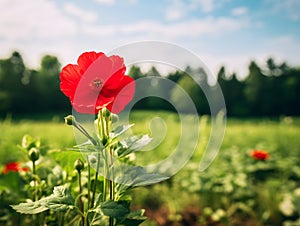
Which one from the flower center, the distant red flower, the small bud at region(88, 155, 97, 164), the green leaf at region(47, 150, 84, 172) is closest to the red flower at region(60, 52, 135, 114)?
the flower center

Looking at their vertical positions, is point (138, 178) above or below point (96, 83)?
below

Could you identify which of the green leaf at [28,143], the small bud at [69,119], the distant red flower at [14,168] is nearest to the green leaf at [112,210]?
the small bud at [69,119]

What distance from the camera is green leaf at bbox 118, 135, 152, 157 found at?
2.04 ft

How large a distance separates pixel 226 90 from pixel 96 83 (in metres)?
29.8

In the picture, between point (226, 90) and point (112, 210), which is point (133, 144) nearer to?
point (112, 210)

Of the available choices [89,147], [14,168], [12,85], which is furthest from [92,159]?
[12,85]

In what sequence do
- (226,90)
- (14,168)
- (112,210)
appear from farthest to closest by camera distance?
(226,90) → (14,168) → (112,210)

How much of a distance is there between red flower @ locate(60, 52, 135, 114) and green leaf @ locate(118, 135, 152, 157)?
73mm

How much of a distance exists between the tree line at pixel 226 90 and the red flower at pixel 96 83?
25.3 meters

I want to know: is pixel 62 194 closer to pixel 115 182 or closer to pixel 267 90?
pixel 115 182

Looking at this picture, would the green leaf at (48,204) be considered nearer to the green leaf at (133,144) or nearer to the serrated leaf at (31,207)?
the serrated leaf at (31,207)

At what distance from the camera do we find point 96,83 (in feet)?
2.09

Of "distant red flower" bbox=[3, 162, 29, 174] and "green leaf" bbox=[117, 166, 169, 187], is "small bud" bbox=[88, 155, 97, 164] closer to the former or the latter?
"green leaf" bbox=[117, 166, 169, 187]

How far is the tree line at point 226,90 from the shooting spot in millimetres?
26969
